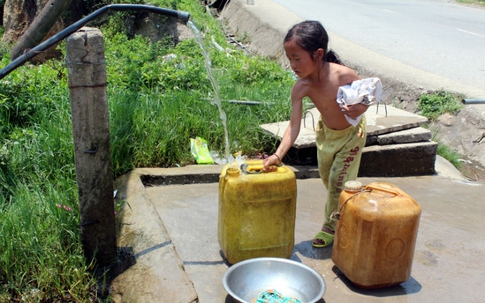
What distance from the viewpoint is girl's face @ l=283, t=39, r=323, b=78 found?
294 cm

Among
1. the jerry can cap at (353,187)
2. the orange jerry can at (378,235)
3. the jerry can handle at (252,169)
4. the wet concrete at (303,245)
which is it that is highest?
the jerry can handle at (252,169)

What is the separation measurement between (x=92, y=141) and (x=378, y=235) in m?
1.58

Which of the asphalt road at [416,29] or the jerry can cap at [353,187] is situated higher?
the asphalt road at [416,29]

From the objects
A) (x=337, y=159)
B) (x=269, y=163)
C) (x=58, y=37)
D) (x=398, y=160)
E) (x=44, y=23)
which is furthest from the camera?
(x=398, y=160)

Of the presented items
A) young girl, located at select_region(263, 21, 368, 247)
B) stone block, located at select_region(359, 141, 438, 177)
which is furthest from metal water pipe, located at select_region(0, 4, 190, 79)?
stone block, located at select_region(359, 141, 438, 177)

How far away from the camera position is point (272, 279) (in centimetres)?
273

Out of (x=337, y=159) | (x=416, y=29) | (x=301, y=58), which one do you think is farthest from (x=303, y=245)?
(x=416, y=29)

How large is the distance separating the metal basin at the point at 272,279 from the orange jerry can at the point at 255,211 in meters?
0.16

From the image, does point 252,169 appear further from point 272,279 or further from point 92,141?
point 92,141

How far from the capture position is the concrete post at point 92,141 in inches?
97.6

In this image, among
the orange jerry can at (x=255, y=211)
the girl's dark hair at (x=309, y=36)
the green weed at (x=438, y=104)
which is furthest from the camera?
the green weed at (x=438, y=104)

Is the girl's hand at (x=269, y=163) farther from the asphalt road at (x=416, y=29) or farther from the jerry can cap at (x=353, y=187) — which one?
the asphalt road at (x=416, y=29)

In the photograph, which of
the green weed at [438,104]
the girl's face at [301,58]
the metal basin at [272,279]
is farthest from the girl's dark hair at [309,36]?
the green weed at [438,104]

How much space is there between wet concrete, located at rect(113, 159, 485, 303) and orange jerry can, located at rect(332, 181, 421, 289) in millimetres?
139
